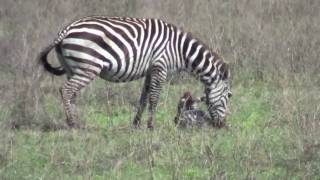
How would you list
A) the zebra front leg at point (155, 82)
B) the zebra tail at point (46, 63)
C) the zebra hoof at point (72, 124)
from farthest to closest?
the zebra front leg at point (155, 82)
the zebra tail at point (46, 63)
the zebra hoof at point (72, 124)

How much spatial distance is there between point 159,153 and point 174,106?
108 inches

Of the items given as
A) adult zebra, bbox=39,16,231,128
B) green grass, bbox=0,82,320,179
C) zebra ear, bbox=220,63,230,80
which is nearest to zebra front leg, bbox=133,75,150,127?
adult zebra, bbox=39,16,231,128

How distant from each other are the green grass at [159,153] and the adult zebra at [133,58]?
24.3 inches

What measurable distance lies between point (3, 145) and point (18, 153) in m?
0.46

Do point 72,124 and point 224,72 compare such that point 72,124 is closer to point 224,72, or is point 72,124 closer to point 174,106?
point 174,106

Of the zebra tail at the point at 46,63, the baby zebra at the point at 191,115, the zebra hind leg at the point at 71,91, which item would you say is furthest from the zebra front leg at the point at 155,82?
the zebra tail at the point at 46,63

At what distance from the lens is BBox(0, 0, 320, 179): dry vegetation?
674 cm

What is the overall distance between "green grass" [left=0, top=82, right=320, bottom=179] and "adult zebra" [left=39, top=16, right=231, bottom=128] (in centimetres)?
62

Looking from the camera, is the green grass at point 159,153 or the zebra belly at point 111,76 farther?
the zebra belly at point 111,76

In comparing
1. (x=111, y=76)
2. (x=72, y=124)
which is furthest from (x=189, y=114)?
(x=72, y=124)

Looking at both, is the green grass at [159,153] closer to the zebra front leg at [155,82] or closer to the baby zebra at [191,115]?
the baby zebra at [191,115]

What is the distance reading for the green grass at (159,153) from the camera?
6.54 m

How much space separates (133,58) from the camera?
879cm

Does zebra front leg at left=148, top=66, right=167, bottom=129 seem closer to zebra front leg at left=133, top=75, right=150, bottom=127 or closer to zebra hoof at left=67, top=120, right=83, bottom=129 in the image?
zebra front leg at left=133, top=75, right=150, bottom=127
